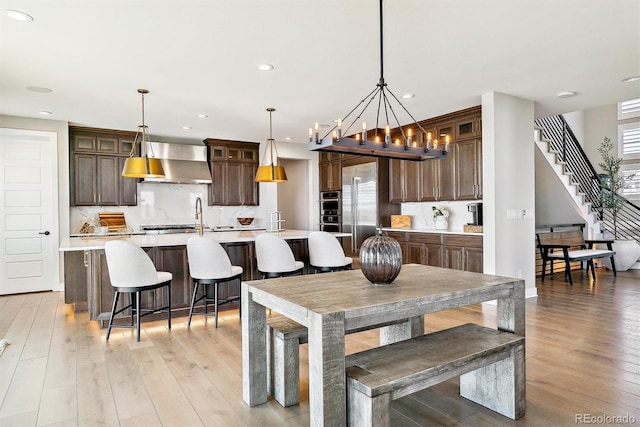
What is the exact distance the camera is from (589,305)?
4.61 metres

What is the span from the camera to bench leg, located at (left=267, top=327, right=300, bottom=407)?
231cm

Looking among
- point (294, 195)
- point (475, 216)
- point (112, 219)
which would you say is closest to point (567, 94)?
point (475, 216)

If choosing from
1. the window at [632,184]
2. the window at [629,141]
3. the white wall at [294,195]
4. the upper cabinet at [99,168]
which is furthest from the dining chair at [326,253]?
the window at [629,141]

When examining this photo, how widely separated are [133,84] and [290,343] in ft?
11.5

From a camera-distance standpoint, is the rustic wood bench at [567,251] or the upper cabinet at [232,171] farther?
the upper cabinet at [232,171]

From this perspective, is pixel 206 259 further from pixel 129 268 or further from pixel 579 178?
pixel 579 178

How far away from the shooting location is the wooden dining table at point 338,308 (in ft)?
5.50

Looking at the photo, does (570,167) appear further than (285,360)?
Yes

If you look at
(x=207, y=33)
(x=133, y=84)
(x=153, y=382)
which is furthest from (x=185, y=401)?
(x=133, y=84)

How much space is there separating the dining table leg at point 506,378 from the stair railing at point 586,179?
20.3 ft

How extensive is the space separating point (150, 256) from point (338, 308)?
3011 millimetres

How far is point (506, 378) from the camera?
2166mm

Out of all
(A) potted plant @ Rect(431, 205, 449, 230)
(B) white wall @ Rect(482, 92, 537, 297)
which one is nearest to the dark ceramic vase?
(B) white wall @ Rect(482, 92, 537, 297)

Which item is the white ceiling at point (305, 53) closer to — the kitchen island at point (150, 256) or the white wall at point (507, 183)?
the white wall at point (507, 183)
